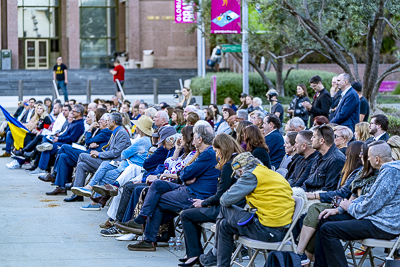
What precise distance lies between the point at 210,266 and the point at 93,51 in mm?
42583

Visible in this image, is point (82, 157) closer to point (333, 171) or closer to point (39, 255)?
point (39, 255)

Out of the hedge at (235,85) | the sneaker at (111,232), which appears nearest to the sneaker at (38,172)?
the sneaker at (111,232)

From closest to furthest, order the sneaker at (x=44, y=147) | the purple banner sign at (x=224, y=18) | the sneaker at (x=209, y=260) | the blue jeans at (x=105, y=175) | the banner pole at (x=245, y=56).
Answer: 1. the sneaker at (x=209, y=260)
2. the blue jeans at (x=105, y=175)
3. the sneaker at (x=44, y=147)
4. the purple banner sign at (x=224, y=18)
5. the banner pole at (x=245, y=56)

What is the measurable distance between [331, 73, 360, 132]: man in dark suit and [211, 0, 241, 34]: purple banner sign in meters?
9.42

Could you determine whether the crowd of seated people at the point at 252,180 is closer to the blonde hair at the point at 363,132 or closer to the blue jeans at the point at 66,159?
the blonde hair at the point at 363,132

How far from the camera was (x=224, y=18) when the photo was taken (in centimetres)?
2053

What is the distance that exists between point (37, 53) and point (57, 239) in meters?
40.9

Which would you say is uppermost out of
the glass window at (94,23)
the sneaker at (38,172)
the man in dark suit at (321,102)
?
the glass window at (94,23)

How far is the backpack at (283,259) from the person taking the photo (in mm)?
6707

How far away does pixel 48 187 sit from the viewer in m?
14.3

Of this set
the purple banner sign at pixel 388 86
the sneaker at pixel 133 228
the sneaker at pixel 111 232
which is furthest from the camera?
the purple banner sign at pixel 388 86

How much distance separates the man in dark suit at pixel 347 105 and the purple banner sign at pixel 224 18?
371 inches

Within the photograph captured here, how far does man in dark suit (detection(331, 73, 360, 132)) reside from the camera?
11.1 metres

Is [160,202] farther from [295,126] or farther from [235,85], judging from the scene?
[235,85]
